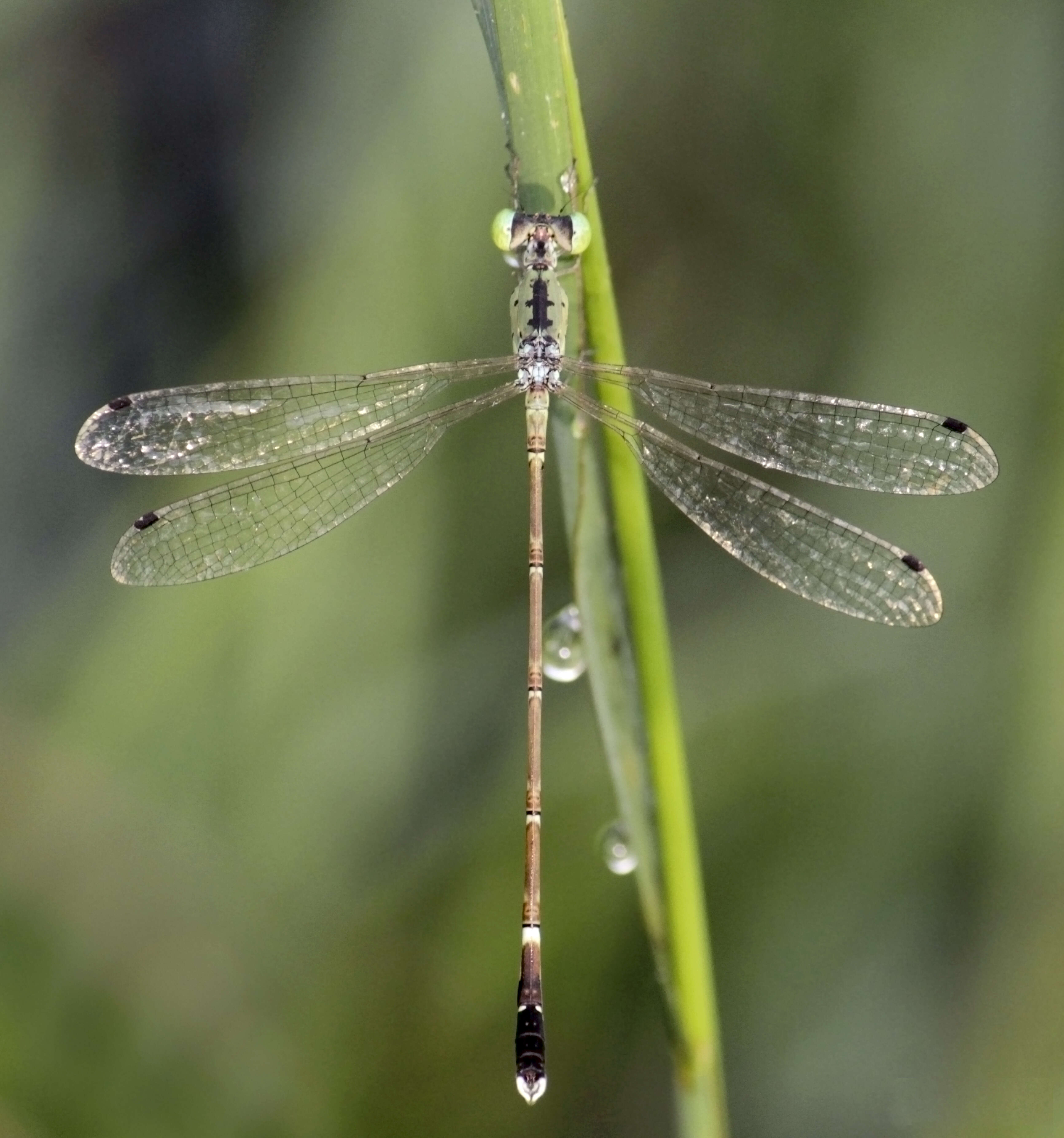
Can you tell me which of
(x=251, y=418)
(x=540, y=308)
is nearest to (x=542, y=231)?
(x=540, y=308)

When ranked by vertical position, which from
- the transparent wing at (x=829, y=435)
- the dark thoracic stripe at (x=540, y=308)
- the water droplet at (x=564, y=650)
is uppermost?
the dark thoracic stripe at (x=540, y=308)

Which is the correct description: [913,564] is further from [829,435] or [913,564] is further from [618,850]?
[618,850]

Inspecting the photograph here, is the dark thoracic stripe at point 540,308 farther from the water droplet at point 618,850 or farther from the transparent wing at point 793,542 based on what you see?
the water droplet at point 618,850

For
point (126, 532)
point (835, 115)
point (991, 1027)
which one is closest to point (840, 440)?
point (835, 115)

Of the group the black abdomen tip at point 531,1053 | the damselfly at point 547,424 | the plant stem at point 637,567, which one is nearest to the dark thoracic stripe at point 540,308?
the damselfly at point 547,424

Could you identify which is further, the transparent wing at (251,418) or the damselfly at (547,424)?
the transparent wing at (251,418)

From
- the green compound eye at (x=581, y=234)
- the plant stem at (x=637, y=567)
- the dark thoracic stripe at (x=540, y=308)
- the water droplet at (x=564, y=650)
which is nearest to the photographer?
the plant stem at (x=637, y=567)

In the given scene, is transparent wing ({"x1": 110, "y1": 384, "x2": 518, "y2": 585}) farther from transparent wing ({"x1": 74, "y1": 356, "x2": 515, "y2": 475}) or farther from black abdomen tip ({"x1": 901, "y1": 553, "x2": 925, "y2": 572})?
black abdomen tip ({"x1": 901, "y1": 553, "x2": 925, "y2": 572})

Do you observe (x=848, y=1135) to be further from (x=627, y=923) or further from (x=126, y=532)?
(x=126, y=532)
